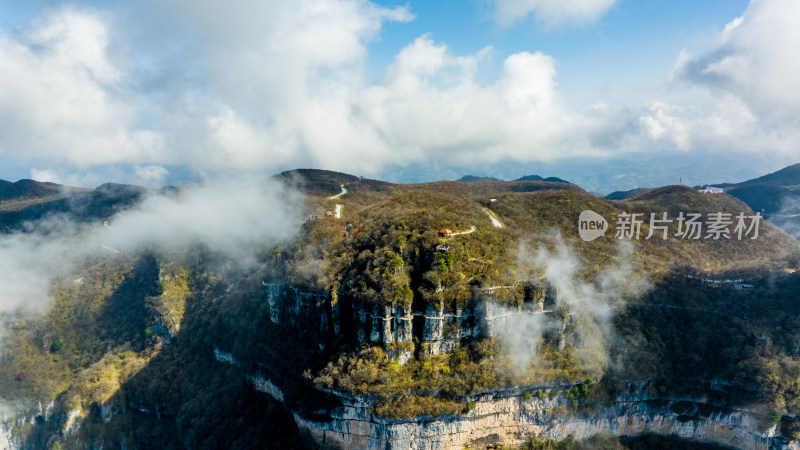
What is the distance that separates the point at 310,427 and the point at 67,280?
350ft

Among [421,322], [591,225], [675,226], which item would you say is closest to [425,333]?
[421,322]

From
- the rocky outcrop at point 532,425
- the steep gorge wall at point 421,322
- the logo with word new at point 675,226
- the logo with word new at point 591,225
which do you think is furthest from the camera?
the logo with word new at point 675,226

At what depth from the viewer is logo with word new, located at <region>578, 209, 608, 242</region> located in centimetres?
8544

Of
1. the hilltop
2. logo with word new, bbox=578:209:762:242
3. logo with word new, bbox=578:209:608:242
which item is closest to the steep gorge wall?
the hilltop

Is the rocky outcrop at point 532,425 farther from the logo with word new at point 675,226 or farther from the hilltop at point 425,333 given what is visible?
the logo with word new at point 675,226

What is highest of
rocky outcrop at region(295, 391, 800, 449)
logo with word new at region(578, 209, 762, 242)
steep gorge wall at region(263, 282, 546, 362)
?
logo with word new at region(578, 209, 762, 242)

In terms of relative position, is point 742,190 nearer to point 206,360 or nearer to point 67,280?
point 206,360

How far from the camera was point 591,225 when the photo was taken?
291 ft

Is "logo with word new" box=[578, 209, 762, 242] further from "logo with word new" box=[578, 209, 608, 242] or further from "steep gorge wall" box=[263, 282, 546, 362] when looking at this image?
"steep gorge wall" box=[263, 282, 546, 362]

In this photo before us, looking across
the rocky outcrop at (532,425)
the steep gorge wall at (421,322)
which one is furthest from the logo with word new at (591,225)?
the rocky outcrop at (532,425)

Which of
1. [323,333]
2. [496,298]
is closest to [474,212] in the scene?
[496,298]

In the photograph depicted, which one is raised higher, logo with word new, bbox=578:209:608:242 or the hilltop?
logo with word new, bbox=578:209:608:242

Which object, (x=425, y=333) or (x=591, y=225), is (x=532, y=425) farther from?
(x=591, y=225)

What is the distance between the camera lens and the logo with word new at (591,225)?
85.4 meters
